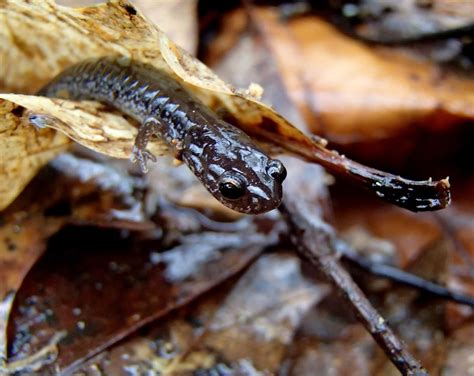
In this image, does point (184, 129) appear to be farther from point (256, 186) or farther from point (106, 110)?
point (256, 186)

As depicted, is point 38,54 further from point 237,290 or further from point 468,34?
point 468,34

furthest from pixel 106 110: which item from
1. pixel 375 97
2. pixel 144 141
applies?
pixel 375 97

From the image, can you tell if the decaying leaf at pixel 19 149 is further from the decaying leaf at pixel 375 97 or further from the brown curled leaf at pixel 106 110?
the decaying leaf at pixel 375 97

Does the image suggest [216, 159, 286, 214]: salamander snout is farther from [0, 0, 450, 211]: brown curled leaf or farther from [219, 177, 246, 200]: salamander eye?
[0, 0, 450, 211]: brown curled leaf

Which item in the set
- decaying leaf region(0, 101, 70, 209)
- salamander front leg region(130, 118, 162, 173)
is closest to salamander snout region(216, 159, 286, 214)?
salamander front leg region(130, 118, 162, 173)

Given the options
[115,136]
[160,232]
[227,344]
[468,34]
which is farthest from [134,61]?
[468,34]

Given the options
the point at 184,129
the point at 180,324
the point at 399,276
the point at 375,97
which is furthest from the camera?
the point at 375,97
